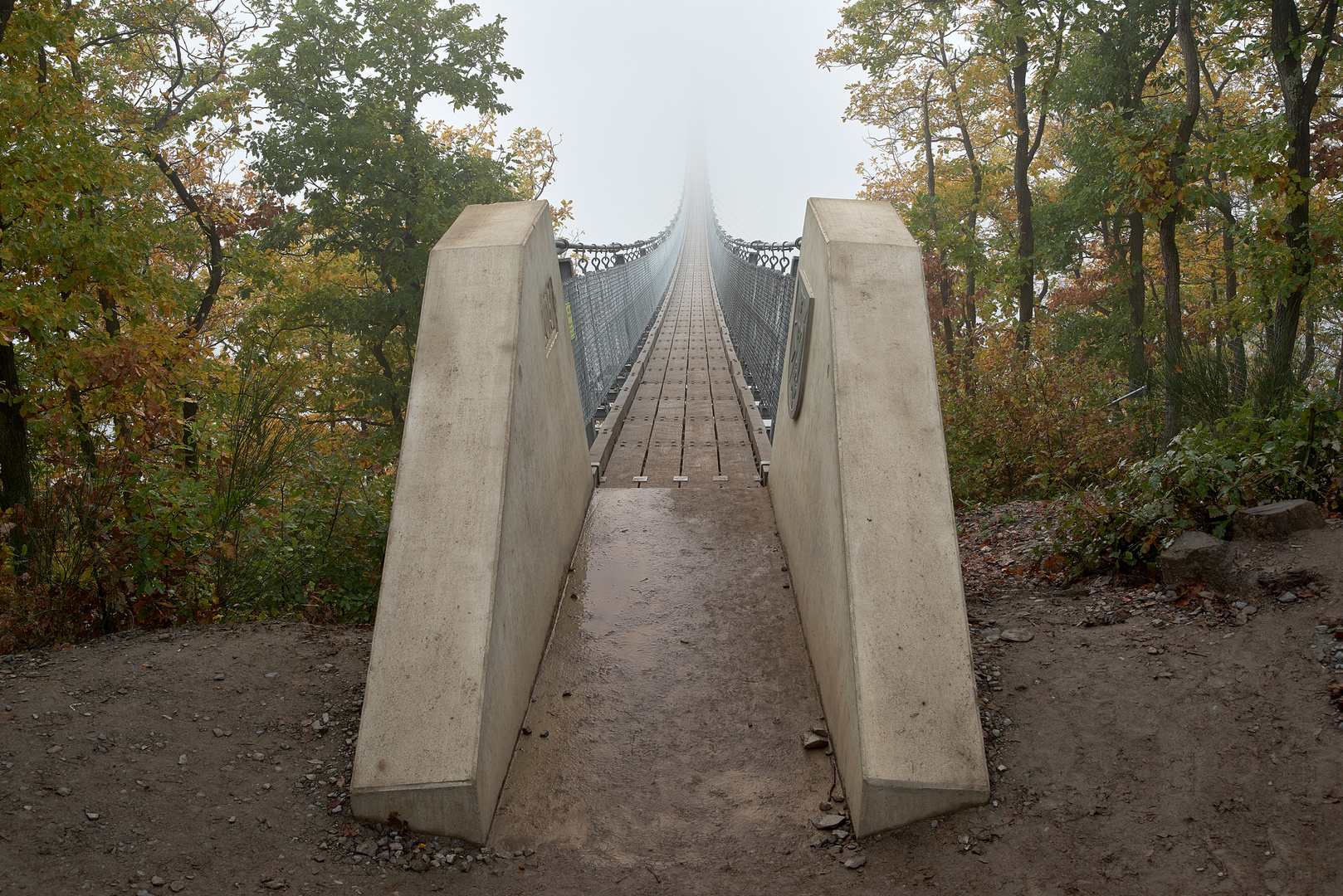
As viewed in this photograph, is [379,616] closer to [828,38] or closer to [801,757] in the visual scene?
[801,757]

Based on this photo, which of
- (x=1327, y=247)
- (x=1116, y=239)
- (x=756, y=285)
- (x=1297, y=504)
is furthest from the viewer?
(x=1116, y=239)

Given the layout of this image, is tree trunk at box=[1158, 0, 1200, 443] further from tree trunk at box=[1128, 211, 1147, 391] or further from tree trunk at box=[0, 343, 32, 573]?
tree trunk at box=[0, 343, 32, 573]

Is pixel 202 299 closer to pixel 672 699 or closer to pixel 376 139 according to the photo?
pixel 376 139

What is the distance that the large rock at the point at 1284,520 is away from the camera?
10.7ft

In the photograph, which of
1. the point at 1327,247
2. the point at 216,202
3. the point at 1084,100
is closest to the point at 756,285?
the point at 1327,247

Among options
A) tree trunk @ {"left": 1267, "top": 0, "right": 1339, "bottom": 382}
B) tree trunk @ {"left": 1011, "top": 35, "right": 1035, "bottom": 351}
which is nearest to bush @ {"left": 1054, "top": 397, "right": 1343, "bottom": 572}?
tree trunk @ {"left": 1267, "top": 0, "right": 1339, "bottom": 382}

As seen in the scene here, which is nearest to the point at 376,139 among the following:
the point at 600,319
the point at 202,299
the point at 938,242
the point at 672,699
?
the point at 202,299

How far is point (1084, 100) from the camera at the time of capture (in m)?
13.2

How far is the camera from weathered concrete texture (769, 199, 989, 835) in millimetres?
2490

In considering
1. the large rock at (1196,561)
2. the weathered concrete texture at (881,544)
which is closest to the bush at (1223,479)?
the large rock at (1196,561)

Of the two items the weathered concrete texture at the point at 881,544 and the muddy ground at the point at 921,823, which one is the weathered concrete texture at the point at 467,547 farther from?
the weathered concrete texture at the point at 881,544

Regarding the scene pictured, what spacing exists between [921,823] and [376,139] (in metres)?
12.4

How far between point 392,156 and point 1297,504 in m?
12.4

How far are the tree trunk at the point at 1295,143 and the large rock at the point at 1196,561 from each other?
4.89m
